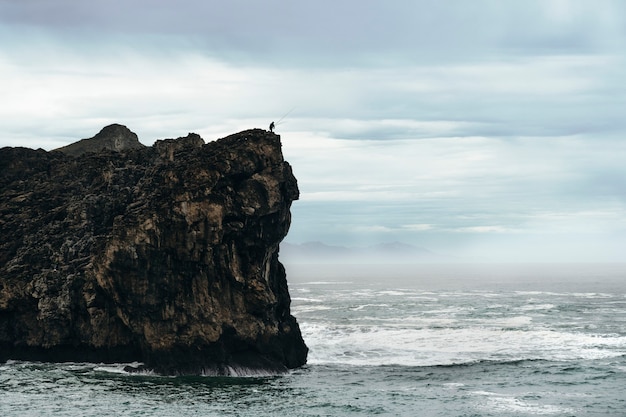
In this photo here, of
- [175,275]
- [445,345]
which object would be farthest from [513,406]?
[175,275]

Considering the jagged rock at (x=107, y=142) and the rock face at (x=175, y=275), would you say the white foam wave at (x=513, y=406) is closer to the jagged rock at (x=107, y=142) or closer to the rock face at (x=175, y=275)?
the rock face at (x=175, y=275)

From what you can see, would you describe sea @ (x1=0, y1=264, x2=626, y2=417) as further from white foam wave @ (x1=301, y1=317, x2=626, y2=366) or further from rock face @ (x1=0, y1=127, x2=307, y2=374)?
rock face @ (x1=0, y1=127, x2=307, y2=374)

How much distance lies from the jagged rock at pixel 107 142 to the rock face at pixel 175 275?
26.3 metres

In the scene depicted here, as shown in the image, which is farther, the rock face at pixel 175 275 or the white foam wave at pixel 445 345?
the white foam wave at pixel 445 345

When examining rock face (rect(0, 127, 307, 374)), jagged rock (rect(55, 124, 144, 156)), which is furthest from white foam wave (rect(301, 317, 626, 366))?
jagged rock (rect(55, 124, 144, 156))

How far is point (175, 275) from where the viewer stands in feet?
165

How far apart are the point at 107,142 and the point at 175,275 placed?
36.4 metres

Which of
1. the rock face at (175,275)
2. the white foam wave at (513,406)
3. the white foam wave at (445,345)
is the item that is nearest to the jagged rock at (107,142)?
the rock face at (175,275)

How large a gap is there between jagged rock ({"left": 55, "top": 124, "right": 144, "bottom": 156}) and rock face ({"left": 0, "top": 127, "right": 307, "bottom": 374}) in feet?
86.2

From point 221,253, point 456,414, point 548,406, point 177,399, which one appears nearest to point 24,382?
point 177,399

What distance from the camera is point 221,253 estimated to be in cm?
5031

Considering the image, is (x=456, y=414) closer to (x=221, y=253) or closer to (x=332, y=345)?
(x=221, y=253)

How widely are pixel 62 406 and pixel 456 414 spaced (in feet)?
65.2

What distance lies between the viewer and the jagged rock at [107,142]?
82125 mm
